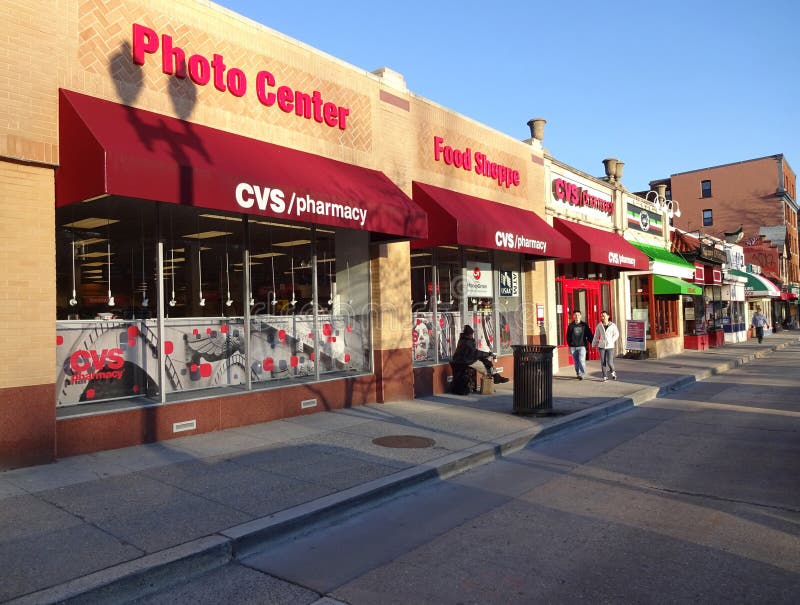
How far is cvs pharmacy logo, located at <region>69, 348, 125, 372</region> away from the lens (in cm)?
812

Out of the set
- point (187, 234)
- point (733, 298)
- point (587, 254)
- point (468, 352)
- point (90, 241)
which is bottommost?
point (468, 352)

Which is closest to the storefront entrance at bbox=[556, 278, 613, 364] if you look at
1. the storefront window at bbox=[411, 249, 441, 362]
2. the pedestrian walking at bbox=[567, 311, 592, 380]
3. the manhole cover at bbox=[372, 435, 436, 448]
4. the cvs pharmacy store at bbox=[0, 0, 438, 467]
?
the pedestrian walking at bbox=[567, 311, 592, 380]

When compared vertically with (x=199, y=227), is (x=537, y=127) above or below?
above

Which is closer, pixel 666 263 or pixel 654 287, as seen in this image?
pixel 654 287

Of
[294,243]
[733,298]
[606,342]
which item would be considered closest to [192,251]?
[294,243]

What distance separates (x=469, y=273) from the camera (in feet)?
49.1

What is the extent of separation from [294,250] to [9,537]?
6.84m

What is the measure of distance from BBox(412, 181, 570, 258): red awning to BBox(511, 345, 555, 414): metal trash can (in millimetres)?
2859

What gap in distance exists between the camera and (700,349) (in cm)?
2788

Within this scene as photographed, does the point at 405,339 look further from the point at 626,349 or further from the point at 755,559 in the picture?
the point at 626,349

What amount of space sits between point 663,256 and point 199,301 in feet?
67.7

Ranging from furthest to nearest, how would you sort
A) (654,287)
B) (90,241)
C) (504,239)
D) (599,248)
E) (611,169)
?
1. (654,287)
2. (611,169)
3. (599,248)
4. (504,239)
5. (90,241)

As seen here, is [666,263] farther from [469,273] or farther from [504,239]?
[504,239]

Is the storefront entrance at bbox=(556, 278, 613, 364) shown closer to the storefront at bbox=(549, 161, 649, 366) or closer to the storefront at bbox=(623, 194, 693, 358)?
the storefront at bbox=(549, 161, 649, 366)
